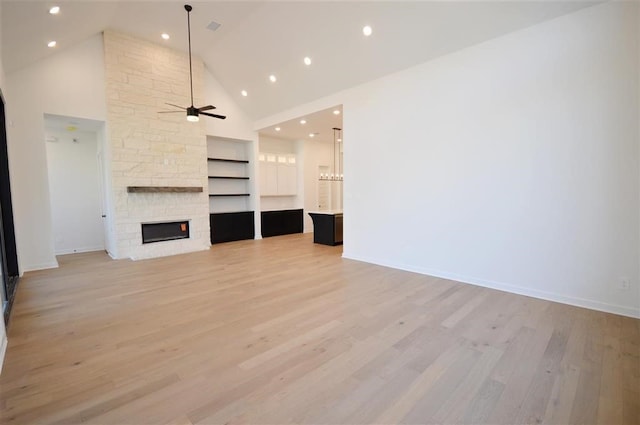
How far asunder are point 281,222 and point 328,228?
2386mm

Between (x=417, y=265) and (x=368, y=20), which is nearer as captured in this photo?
(x=368, y=20)

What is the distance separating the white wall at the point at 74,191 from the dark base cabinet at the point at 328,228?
521 cm

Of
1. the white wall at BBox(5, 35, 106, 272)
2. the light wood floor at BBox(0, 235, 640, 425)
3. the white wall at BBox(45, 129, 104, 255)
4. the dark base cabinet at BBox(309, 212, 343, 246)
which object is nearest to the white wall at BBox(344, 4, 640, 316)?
the light wood floor at BBox(0, 235, 640, 425)

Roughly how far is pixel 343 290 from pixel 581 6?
4174 mm

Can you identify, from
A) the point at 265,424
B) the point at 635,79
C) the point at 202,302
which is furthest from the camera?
the point at 202,302

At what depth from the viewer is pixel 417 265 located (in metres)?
4.76

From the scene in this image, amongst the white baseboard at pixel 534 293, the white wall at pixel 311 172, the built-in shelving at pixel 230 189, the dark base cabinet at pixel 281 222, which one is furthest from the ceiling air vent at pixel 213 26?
the white baseboard at pixel 534 293

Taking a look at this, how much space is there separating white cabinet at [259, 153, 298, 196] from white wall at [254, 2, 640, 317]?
433 cm

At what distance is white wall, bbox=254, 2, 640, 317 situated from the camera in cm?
306

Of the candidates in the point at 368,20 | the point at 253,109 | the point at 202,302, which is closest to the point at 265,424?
the point at 202,302

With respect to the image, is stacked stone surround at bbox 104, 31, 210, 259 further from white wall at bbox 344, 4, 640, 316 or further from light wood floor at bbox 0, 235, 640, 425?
white wall at bbox 344, 4, 640, 316

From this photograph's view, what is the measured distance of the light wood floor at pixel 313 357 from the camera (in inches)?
69.9

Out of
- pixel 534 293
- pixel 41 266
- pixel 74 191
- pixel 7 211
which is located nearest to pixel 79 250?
pixel 74 191

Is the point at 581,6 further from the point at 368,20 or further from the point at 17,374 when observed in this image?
the point at 17,374
